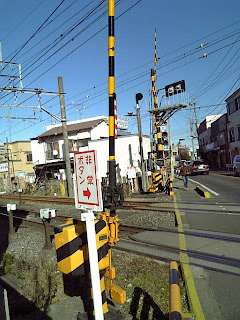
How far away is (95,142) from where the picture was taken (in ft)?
87.8

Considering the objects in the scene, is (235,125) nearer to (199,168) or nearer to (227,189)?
(199,168)

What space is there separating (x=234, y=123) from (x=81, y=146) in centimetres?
2109

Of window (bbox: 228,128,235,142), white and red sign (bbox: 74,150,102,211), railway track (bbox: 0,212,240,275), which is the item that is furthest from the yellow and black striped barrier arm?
window (bbox: 228,128,235,142)

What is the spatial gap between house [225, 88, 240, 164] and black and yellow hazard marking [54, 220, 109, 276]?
118ft

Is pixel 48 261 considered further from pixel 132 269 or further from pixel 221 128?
pixel 221 128

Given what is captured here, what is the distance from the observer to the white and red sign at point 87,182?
2557 mm

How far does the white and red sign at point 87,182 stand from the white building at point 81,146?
73.3ft

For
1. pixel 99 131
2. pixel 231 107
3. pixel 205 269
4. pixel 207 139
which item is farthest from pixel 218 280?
pixel 207 139

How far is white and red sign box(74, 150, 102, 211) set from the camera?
2.56 meters

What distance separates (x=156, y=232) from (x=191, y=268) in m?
2.56

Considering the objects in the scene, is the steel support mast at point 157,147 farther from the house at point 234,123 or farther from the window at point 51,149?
the house at point 234,123

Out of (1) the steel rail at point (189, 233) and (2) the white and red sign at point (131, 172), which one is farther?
(2) the white and red sign at point (131, 172)

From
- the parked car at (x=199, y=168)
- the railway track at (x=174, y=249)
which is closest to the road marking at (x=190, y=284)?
the railway track at (x=174, y=249)

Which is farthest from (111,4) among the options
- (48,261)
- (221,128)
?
(221,128)
